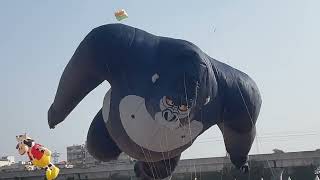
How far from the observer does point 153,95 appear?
8.77 metres

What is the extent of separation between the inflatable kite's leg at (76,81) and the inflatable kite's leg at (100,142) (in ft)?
1.99

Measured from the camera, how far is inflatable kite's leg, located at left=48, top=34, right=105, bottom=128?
9.49m

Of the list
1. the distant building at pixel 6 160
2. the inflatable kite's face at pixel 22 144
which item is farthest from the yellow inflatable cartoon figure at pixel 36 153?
the distant building at pixel 6 160

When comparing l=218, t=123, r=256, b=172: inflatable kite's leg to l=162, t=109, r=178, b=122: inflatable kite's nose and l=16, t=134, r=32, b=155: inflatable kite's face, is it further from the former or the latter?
l=16, t=134, r=32, b=155: inflatable kite's face

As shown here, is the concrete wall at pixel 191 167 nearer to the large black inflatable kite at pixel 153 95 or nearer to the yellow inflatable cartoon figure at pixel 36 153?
the yellow inflatable cartoon figure at pixel 36 153

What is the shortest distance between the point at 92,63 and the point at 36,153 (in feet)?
22.0

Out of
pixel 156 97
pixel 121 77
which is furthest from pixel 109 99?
pixel 156 97

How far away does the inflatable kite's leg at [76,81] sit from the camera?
9.49 meters

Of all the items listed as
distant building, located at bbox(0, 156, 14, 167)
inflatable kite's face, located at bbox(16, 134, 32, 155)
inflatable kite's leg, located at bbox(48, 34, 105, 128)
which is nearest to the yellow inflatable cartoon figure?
inflatable kite's face, located at bbox(16, 134, 32, 155)

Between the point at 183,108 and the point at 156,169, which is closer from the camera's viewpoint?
the point at 183,108

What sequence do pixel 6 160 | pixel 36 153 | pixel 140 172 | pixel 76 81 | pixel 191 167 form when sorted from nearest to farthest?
pixel 76 81, pixel 140 172, pixel 36 153, pixel 191 167, pixel 6 160

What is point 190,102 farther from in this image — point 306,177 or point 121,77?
point 306,177

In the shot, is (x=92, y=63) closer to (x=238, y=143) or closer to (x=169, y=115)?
(x=169, y=115)

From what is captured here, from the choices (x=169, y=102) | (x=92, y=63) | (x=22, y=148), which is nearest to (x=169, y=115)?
(x=169, y=102)
